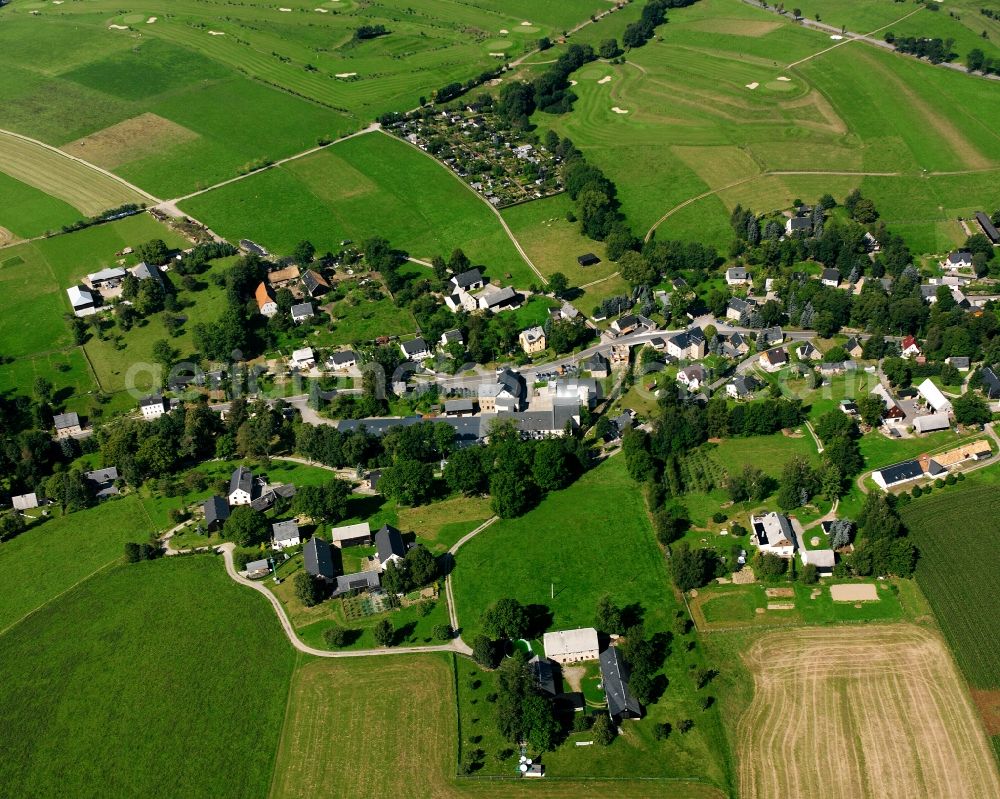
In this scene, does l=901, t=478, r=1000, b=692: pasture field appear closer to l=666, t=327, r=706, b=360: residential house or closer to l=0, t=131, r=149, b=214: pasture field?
l=666, t=327, r=706, b=360: residential house

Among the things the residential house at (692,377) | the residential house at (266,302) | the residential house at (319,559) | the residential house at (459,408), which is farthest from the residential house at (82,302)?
the residential house at (692,377)

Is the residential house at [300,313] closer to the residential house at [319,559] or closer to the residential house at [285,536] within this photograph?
the residential house at [285,536]

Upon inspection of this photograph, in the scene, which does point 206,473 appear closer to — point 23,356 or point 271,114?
point 23,356

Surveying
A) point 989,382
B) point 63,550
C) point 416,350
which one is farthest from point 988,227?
point 63,550

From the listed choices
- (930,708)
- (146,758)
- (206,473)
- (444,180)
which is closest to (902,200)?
(444,180)

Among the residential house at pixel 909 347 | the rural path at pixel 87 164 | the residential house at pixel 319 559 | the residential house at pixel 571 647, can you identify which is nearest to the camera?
the residential house at pixel 571 647

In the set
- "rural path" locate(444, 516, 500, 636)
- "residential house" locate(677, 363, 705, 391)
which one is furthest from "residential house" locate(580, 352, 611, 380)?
"rural path" locate(444, 516, 500, 636)

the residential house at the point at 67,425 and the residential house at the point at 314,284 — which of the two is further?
the residential house at the point at 314,284
